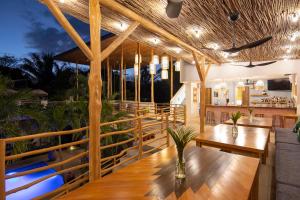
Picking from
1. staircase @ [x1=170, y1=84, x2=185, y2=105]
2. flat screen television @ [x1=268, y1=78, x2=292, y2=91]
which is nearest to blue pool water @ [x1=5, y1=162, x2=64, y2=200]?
staircase @ [x1=170, y1=84, x2=185, y2=105]

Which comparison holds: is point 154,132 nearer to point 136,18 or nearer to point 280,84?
point 136,18

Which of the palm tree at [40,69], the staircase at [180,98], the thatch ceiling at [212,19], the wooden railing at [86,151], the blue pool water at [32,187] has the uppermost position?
the palm tree at [40,69]

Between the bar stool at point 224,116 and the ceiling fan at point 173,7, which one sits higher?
the ceiling fan at point 173,7

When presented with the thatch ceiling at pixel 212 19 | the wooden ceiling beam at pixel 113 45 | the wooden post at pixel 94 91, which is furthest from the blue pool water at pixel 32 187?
the thatch ceiling at pixel 212 19

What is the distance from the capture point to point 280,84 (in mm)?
11250

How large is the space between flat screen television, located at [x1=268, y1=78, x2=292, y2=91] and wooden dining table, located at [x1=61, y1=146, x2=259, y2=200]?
10975mm

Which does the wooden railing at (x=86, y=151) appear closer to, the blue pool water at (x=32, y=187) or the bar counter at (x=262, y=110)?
the blue pool water at (x=32, y=187)

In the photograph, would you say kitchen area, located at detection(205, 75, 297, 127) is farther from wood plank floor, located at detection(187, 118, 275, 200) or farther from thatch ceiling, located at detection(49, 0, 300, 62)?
wood plank floor, located at detection(187, 118, 275, 200)

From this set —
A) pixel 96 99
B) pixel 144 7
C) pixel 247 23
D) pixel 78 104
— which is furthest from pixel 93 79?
pixel 247 23

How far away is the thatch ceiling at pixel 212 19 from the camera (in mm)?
3336

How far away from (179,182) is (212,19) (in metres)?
3.50

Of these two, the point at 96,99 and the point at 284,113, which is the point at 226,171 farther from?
the point at 284,113

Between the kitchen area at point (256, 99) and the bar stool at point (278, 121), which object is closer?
the bar stool at point (278, 121)

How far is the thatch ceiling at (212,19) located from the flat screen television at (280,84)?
20.6ft
